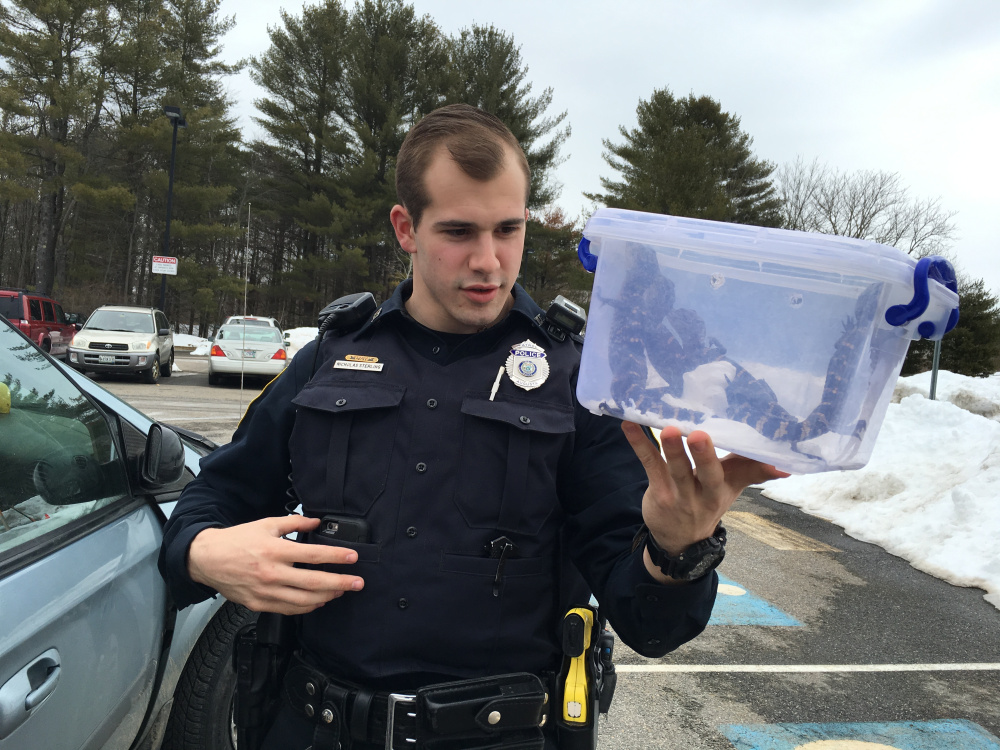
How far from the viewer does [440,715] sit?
4.43ft

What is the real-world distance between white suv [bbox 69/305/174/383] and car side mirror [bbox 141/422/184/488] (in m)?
13.9

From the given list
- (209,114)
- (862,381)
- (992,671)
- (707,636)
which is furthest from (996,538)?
(209,114)

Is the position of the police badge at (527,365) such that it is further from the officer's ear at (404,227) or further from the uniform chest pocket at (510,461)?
the officer's ear at (404,227)

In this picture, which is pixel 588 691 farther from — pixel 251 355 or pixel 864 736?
pixel 251 355

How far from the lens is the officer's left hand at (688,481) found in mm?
1112

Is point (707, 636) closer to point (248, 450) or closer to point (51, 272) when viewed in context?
point (248, 450)

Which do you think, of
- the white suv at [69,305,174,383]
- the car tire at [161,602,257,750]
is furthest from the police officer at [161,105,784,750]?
the white suv at [69,305,174,383]

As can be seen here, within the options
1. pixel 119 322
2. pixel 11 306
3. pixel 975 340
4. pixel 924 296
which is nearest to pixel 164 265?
pixel 11 306

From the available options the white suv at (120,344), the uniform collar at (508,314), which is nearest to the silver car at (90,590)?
the uniform collar at (508,314)

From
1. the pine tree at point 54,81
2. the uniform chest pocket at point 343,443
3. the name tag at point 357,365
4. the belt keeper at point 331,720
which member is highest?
the pine tree at point 54,81

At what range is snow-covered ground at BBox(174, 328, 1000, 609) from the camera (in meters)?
5.74

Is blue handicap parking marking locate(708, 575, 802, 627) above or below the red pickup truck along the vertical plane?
below

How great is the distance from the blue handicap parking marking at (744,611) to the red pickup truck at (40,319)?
51.0 ft

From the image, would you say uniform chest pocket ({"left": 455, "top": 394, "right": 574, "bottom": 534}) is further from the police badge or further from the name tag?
the name tag
